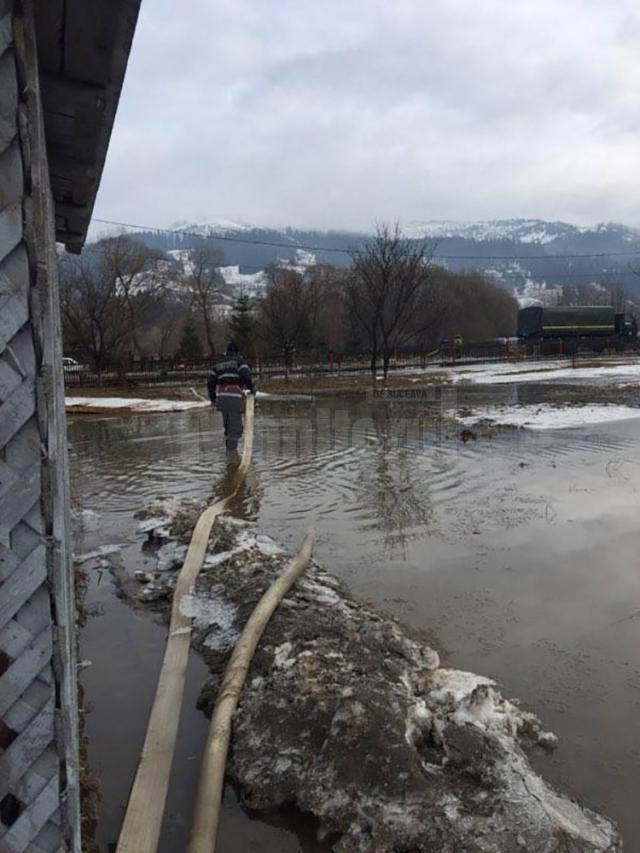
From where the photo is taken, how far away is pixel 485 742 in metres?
3.40

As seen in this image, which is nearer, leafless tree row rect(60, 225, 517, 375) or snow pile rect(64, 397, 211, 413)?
snow pile rect(64, 397, 211, 413)

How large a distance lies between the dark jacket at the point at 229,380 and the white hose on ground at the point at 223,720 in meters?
6.51

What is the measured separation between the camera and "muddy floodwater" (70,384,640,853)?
11.6ft

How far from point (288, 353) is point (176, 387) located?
898 cm

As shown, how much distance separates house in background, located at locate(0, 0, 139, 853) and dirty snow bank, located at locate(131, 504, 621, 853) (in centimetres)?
141

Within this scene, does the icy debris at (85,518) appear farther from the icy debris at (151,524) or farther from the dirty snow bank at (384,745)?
the dirty snow bank at (384,745)

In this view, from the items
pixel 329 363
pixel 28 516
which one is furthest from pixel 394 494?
pixel 329 363

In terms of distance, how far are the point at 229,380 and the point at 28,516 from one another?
9849mm

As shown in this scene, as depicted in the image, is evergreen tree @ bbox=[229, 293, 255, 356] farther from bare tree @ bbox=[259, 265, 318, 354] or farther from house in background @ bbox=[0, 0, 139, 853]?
house in background @ bbox=[0, 0, 139, 853]

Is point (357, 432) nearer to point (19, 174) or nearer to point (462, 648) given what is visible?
point (462, 648)

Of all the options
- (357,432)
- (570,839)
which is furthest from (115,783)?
(357,432)

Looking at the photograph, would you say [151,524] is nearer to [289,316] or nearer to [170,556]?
→ [170,556]

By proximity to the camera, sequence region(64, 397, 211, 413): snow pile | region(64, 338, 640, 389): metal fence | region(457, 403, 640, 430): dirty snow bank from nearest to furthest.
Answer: region(457, 403, 640, 430): dirty snow bank → region(64, 397, 211, 413): snow pile → region(64, 338, 640, 389): metal fence

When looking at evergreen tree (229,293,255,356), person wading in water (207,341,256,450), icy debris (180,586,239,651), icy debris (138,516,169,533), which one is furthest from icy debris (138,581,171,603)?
evergreen tree (229,293,255,356)
